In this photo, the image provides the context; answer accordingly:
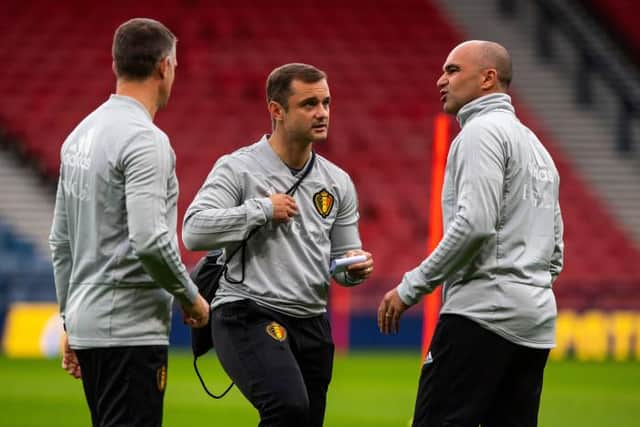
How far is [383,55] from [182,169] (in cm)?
511

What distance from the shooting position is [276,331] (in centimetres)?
525

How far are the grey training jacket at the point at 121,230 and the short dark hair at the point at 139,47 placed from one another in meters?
0.11

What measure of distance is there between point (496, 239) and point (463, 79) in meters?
0.71

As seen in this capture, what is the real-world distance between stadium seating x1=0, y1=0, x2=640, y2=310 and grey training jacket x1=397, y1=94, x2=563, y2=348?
11.9m

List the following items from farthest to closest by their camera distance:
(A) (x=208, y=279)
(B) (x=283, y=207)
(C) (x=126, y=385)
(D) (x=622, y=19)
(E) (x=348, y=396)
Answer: (D) (x=622, y=19) < (E) (x=348, y=396) < (A) (x=208, y=279) < (B) (x=283, y=207) < (C) (x=126, y=385)

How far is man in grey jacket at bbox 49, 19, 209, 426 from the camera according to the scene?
4.18 meters

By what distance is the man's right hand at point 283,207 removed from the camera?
5191mm

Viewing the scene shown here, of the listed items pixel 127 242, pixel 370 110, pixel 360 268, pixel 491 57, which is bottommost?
pixel 360 268

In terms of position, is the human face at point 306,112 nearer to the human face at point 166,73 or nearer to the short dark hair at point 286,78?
the short dark hair at point 286,78

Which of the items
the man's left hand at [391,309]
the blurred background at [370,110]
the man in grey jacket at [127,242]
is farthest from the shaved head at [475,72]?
the blurred background at [370,110]

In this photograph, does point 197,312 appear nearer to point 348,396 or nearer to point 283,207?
point 283,207

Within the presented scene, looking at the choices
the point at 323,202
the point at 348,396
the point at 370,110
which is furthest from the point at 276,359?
the point at 370,110

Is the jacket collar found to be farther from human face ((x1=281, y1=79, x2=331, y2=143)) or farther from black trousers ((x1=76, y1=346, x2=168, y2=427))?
black trousers ((x1=76, y1=346, x2=168, y2=427))

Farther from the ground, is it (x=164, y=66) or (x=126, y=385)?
(x=164, y=66)
